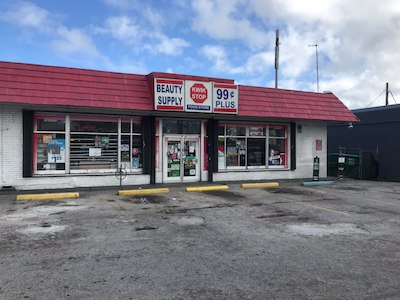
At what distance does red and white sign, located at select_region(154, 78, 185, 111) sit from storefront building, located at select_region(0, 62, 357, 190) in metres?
0.04

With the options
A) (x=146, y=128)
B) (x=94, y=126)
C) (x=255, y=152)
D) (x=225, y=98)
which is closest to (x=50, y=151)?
(x=94, y=126)

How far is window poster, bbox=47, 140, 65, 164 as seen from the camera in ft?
49.5

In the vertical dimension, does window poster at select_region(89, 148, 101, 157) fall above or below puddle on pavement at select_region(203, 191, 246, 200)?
above

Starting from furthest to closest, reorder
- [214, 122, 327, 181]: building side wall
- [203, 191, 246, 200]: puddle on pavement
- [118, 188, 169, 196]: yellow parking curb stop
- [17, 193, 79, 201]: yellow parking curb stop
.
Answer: [214, 122, 327, 181]: building side wall < [118, 188, 169, 196]: yellow parking curb stop < [203, 191, 246, 200]: puddle on pavement < [17, 193, 79, 201]: yellow parking curb stop

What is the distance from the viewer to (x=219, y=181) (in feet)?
59.6

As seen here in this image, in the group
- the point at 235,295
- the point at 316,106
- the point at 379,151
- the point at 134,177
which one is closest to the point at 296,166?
the point at 316,106

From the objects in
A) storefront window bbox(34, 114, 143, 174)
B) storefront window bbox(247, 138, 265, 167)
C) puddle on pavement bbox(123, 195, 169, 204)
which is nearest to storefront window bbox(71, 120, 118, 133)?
storefront window bbox(34, 114, 143, 174)

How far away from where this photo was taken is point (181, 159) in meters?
17.5

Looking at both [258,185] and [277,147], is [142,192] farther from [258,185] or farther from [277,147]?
[277,147]

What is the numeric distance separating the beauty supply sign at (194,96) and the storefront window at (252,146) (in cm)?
192

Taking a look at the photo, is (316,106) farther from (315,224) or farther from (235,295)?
(235,295)

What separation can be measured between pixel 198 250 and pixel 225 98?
10.7m

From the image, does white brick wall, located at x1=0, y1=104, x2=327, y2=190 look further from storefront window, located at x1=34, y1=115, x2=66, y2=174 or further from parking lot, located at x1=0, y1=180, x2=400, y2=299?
parking lot, located at x1=0, y1=180, x2=400, y2=299

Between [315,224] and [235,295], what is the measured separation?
16.3ft
